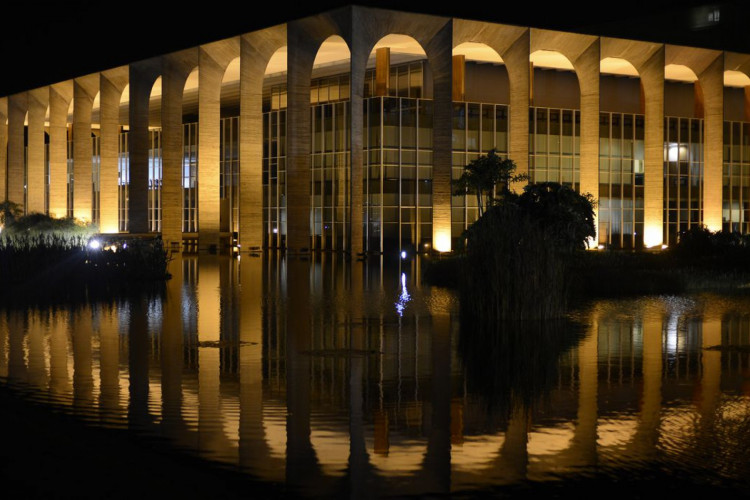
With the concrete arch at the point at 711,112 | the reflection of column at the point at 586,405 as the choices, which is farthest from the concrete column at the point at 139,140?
the reflection of column at the point at 586,405

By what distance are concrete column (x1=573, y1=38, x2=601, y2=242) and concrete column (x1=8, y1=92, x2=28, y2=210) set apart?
3518cm

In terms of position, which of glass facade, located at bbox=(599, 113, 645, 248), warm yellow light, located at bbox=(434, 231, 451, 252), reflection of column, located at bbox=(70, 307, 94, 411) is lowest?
reflection of column, located at bbox=(70, 307, 94, 411)

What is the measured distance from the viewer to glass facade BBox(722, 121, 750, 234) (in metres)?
56.6

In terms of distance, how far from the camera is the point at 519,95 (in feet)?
141

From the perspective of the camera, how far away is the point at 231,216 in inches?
2285

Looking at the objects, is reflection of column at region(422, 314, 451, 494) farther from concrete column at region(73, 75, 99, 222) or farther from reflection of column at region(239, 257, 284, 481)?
concrete column at region(73, 75, 99, 222)

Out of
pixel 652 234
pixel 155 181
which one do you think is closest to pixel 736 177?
pixel 652 234

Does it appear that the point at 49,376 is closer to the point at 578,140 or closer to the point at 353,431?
the point at 353,431

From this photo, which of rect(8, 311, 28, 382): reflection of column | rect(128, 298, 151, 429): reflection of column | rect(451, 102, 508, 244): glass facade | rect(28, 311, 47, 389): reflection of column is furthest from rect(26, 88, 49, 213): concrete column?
rect(28, 311, 47, 389): reflection of column

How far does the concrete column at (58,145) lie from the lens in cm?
6031

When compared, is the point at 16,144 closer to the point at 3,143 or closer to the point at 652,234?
the point at 3,143

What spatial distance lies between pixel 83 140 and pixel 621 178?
29140 millimetres

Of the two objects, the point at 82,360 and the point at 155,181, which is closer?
the point at 82,360

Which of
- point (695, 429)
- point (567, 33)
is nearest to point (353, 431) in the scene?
point (695, 429)
